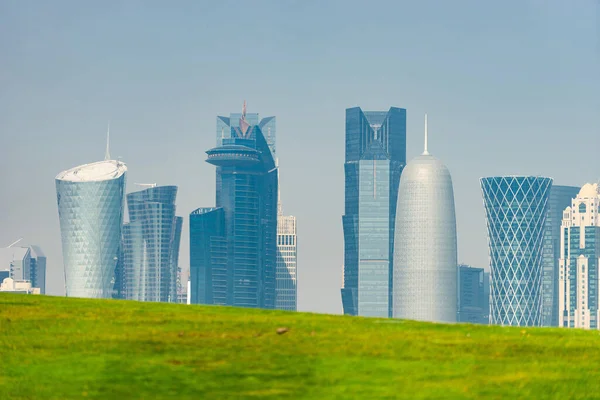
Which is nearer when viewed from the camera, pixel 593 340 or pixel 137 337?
pixel 137 337

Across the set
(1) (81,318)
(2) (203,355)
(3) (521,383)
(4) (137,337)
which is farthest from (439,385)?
(1) (81,318)

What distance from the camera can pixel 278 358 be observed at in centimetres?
2942

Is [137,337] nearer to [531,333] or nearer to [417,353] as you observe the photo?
[417,353]

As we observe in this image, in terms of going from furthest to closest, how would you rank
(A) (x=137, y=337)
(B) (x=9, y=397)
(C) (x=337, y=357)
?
(A) (x=137, y=337) < (C) (x=337, y=357) < (B) (x=9, y=397)

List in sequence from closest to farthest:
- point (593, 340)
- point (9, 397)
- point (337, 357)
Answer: point (9, 397) → point (337, 357) → point (593, 340)

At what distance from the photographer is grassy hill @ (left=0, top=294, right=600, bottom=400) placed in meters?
26.6

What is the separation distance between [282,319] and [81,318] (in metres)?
6.09

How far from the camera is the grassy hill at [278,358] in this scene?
87.2ft

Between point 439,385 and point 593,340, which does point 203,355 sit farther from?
point 593,340

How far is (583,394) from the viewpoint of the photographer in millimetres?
26719

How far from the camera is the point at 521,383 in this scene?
27.4 metres

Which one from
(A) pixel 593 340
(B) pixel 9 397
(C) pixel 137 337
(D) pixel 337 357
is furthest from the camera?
(A) pixel 593 340

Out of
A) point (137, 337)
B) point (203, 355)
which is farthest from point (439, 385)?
point (137, 337)

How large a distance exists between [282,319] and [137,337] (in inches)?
241
